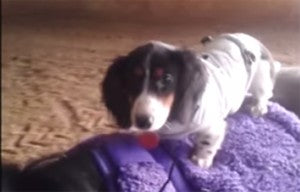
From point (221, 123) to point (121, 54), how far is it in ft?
0.52

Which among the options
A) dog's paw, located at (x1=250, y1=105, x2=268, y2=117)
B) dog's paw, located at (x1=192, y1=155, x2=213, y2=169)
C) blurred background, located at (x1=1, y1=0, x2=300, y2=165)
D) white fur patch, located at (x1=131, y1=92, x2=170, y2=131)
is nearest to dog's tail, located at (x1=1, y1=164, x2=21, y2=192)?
blurred background, located at (x1=1, y1=0, x2=300, y2=165)

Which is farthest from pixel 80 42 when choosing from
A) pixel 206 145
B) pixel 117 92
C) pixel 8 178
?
pixel 8 178

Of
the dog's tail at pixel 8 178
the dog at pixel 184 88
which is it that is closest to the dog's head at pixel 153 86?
the dog at pixel 184 88

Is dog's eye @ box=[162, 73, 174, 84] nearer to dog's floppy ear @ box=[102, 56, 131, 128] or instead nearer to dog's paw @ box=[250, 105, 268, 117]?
dog's floppy ear @ box=[102, 56, 131, 128]

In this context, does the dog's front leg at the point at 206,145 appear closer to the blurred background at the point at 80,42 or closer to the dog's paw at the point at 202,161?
the dog's paw at the point at 202,161

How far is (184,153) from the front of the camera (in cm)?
79

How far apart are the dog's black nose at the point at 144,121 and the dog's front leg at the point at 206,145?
Result: 0.13m

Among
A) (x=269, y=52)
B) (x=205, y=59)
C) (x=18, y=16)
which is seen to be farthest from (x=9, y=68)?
(x=269, y=52)

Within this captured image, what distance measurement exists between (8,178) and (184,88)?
0.94 feet

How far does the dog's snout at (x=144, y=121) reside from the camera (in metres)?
0.66

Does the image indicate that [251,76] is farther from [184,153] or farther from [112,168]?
[112,168]

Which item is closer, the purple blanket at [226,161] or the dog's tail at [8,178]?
the dog's tail at [8,178]

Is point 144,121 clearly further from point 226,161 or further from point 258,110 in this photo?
point 258,110

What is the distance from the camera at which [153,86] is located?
689 mm
